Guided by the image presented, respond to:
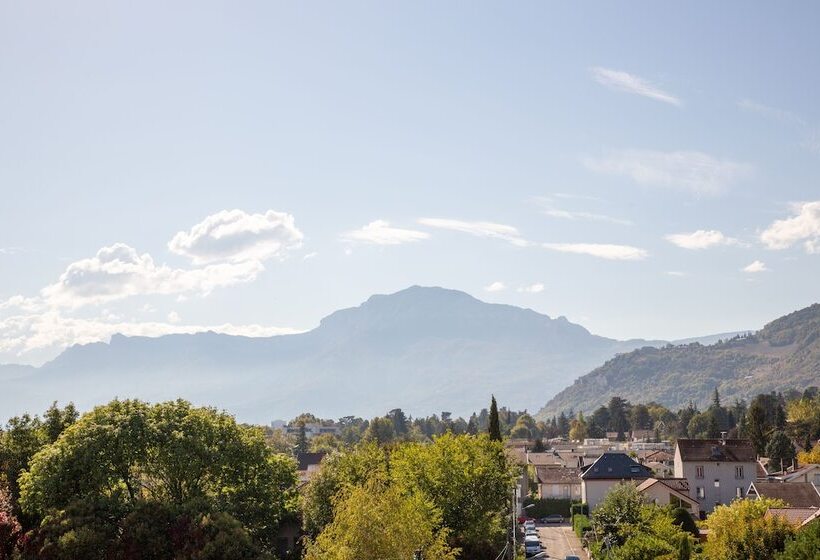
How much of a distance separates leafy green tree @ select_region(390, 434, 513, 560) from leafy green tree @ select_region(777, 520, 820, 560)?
18.8 meters

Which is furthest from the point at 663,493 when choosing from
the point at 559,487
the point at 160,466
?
the point at 160,466

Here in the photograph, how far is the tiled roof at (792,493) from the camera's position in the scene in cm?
7062

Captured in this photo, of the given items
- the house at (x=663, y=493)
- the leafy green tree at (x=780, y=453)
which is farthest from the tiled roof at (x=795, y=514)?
the leafy green tree at (x=780, y=453)

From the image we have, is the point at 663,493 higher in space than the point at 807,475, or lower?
higher

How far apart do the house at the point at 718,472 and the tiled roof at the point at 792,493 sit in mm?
19893

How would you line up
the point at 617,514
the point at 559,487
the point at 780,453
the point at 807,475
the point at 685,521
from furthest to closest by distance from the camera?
the point at 780,453 → the point at 559,487 → the point at 807,475 → the point at 685,521 → the point at 617,514

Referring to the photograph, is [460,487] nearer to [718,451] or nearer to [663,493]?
[663,493]

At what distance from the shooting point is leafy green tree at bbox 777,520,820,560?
130 ft

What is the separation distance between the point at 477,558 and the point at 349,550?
Result: 18.3m

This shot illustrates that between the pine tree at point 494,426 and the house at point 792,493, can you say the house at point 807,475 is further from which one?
the pine tree at point 494,426

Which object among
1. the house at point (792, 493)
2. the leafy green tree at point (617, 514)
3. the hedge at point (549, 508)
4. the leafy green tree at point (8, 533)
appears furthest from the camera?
the hedge at point (549, 508)

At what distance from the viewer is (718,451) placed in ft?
311

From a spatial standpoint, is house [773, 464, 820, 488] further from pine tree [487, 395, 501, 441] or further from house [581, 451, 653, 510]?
pine tree [487, 395, 501, 441]

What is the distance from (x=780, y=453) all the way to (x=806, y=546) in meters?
93.2
